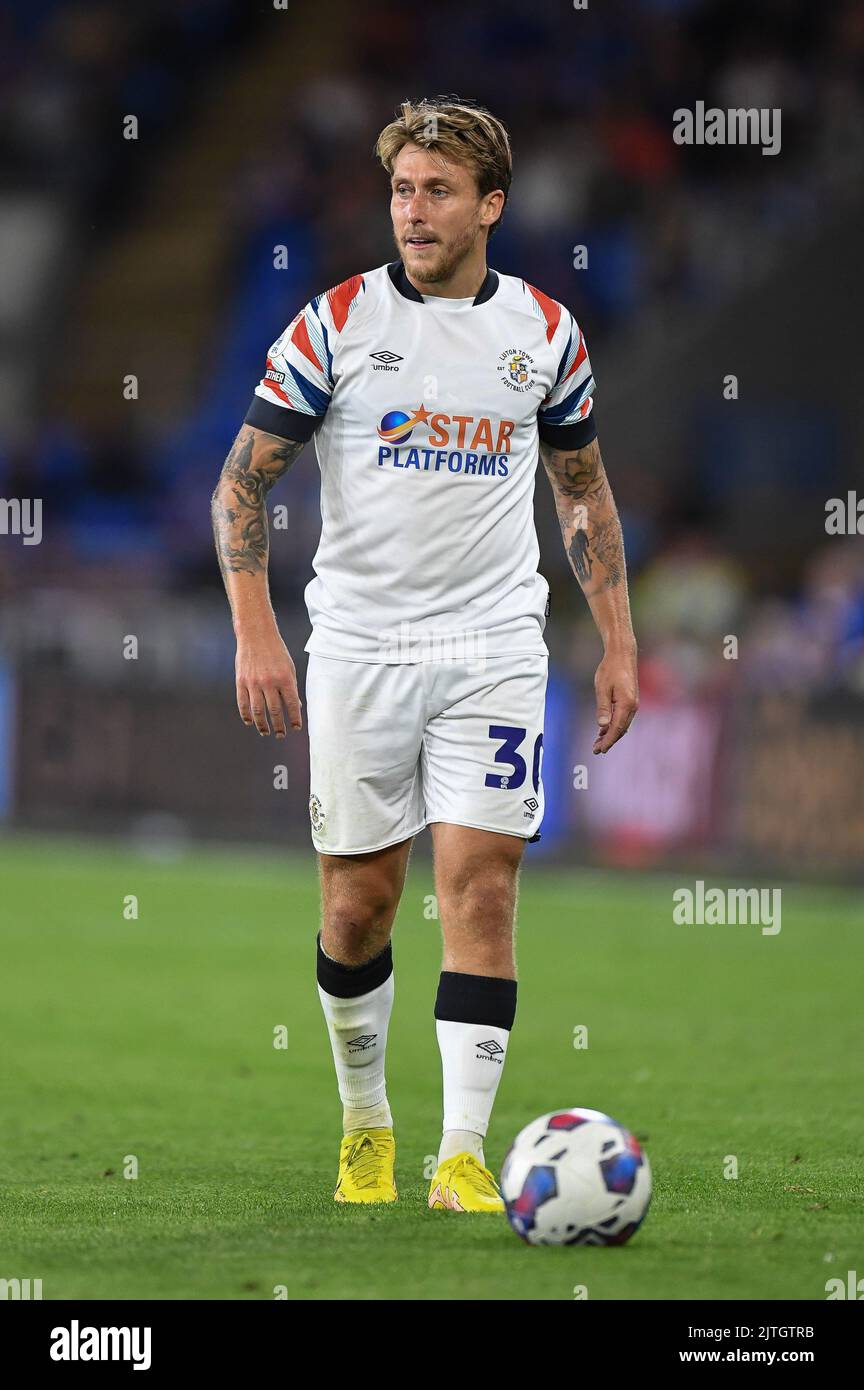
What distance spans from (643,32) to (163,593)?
787 centimetres

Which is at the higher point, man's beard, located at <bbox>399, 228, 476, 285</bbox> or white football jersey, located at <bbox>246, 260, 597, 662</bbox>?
man's beard, located at <bbox>399, 228, 476, 285</bbox>

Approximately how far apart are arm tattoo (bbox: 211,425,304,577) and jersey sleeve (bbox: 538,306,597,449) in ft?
2.27

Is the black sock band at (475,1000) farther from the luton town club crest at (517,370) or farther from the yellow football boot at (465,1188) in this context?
the luton town club crest at (517,370)

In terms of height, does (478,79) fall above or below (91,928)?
above

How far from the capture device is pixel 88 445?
24.5 m

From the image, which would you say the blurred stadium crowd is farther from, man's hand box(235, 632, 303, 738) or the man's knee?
man's hand box(235, 632, 303, 738)

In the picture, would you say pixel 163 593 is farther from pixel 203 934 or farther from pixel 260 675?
pixel 260 675

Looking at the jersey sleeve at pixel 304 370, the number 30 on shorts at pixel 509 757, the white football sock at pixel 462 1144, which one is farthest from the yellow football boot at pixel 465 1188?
the jersey sleeve at pixel 304 370

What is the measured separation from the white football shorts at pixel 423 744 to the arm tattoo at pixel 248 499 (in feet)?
1.13

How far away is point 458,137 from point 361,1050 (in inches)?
94.1

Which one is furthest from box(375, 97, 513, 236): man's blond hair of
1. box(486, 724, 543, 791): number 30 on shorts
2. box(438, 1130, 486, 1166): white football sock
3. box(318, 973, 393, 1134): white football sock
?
box(438, 1130, 486, 1166): white football sock

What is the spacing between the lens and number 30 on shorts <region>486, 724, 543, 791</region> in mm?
5734

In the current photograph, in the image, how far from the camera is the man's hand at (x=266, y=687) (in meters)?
5.65
